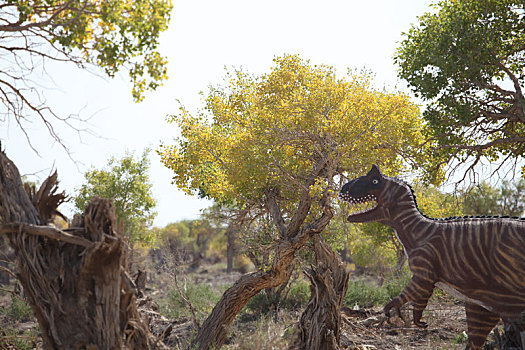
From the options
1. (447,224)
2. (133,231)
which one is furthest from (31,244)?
(133,231)

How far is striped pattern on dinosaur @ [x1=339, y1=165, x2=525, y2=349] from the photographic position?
670 cm

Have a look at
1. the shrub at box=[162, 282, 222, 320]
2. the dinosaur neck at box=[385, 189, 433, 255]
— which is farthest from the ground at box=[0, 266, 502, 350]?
the dinosaur neck at box=[385, 189, 433, 255]

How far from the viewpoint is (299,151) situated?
13.9 m

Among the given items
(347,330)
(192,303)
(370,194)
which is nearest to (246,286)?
(347,330)

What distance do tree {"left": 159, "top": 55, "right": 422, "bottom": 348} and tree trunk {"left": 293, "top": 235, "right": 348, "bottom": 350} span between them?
1.75 meters

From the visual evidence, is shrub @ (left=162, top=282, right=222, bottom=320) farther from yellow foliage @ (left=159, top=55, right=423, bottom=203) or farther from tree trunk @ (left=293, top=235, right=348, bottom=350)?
tree trunk @ (left=293, top=235, right=348, bottom=350)

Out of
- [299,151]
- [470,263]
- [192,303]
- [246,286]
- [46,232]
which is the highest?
[299,151]

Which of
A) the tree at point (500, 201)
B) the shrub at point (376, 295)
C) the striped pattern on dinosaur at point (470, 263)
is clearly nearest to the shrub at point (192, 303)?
the shrub at point (376, 295)

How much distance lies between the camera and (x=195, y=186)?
16.1 meters

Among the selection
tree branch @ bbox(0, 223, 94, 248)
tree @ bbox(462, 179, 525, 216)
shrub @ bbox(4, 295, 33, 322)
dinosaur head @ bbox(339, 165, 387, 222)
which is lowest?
shrub @ bbox(4, 295, 33, 322)

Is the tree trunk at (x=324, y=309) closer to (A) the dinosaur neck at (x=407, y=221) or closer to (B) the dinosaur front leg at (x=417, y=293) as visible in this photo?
(B) the dinosaur front leg at (x=417, y=293)

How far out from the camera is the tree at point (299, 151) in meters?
10.5

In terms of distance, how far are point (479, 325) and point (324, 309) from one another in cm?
238

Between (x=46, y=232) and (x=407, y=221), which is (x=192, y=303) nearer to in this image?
(x=407, y=221)
